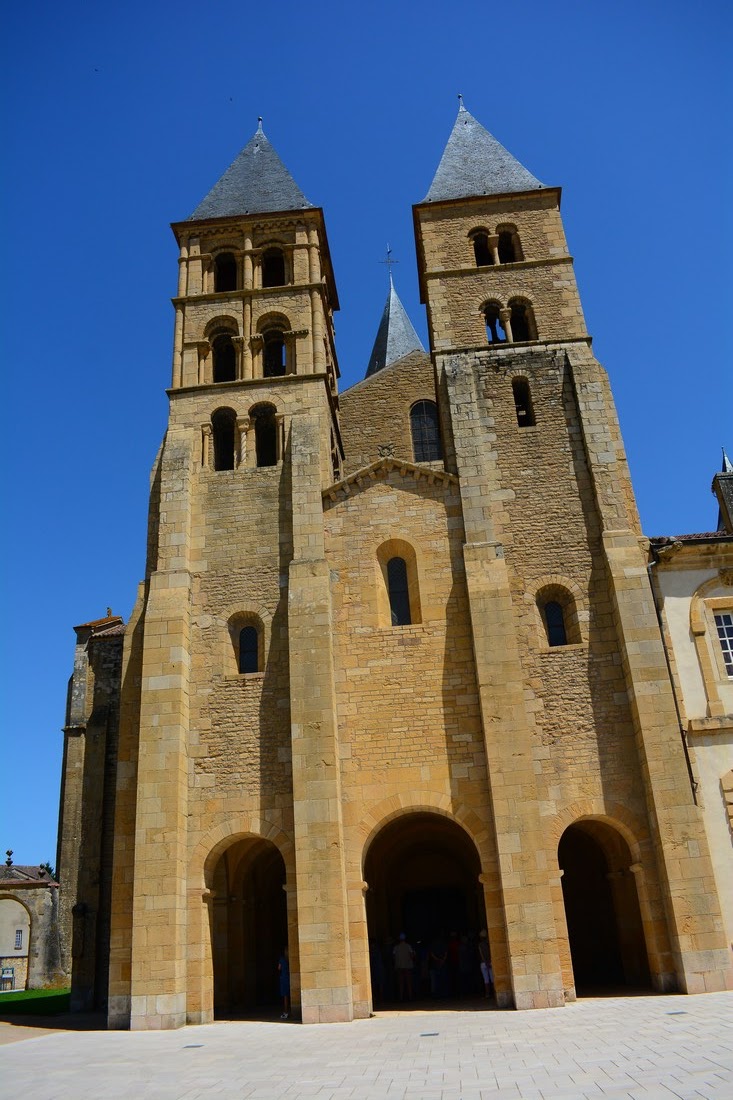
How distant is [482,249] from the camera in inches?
949

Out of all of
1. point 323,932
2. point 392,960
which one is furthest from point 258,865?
point 323,932

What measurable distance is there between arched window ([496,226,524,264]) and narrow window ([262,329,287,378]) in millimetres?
6553

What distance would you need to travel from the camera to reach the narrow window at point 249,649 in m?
18.6

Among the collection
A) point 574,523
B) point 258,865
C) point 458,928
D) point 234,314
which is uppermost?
→ point 234,314

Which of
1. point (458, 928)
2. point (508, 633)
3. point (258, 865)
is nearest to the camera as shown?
point (508, 633)

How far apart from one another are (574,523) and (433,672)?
15.2 feet

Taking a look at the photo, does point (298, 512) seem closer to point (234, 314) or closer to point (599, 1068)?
point (234, 314)

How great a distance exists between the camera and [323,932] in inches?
602

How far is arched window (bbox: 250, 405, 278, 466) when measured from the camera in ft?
69.8

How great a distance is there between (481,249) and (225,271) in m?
7.34

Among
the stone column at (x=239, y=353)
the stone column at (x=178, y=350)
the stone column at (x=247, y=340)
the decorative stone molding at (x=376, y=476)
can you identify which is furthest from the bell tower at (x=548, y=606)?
the stone column at (x=178, y=350)

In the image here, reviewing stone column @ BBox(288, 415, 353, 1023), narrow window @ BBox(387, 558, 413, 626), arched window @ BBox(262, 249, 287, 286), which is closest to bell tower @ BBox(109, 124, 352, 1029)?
stone column @ BBox(288, 415, 353, 1023)

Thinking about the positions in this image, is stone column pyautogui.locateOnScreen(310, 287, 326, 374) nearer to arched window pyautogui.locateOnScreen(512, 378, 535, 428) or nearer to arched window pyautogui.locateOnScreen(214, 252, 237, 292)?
arched window pyautogui.locateOnScreen(214, 252, 237, 292)

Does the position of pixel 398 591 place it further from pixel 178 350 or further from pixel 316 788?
pixel 178 350
